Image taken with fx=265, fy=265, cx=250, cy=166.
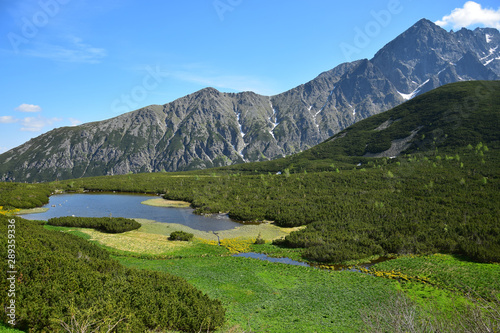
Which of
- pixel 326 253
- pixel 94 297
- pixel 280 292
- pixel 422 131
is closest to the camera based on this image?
pixel 94 297

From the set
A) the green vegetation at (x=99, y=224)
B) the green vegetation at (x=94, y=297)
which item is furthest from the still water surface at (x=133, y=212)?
the green vegetation at (x=94, y=297)

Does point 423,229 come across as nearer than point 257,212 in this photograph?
Yes

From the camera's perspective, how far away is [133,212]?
62969 mm

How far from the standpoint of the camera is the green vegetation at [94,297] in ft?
43.1

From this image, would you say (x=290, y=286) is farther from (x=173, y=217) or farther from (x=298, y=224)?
(x=173, y=217)

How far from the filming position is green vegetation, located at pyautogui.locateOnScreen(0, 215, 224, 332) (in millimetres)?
13141

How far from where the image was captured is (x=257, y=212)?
197ft

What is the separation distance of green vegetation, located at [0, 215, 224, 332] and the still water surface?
3198cm

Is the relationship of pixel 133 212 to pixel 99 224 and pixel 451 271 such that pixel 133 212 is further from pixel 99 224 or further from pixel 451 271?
pixel 451 271

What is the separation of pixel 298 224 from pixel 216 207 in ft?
76.0

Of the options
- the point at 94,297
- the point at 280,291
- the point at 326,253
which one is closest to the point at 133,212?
the point at 326,253

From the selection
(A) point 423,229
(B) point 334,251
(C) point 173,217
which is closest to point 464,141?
(A) point 423,229

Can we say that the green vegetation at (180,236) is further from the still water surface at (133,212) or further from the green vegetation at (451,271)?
the green vegetation at (451,271)

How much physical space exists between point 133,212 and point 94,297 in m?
51.3
